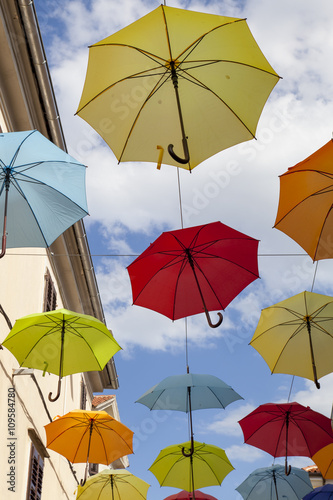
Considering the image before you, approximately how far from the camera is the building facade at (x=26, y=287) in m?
9.70

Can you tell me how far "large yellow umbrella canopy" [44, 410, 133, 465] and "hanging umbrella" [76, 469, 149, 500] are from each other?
4.39 ft

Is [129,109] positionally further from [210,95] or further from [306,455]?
[306,455]

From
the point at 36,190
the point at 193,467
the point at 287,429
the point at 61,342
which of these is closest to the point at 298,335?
the point at 287,429

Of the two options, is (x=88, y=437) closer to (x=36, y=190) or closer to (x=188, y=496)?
(x=188, y=496)

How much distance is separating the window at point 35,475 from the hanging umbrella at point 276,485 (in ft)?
14.4

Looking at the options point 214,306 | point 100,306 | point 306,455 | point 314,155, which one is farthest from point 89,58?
point 100,306

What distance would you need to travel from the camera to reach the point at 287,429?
1111 cm

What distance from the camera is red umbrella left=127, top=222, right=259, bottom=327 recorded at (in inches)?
315

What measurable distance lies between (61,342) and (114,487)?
459 centimetres

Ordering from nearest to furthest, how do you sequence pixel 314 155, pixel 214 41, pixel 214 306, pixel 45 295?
1. pixel 214 41
2. pixel 314 155
3. pixel 214 306
4. pixel 45 295

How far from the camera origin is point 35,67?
10453 mm

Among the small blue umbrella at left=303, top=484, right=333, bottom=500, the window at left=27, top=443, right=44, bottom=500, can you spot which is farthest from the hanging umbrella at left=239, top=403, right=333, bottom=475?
the window at left=27, top=443, right=44, bottom=500

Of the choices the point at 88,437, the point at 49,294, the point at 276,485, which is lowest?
the point at 276,485

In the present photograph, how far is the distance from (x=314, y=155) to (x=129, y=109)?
2221 millimetres
